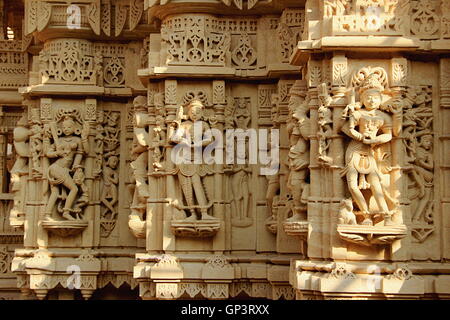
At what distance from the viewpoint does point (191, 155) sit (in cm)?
1426

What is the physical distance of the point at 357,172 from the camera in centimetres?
1129

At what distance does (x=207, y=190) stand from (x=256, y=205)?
0.88 metres

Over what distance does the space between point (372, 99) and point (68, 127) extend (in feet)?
24.3

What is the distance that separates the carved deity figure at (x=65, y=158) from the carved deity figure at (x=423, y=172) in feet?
24.2

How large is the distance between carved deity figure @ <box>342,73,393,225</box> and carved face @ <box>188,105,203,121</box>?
346 centimetres

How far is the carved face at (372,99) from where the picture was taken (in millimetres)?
11312

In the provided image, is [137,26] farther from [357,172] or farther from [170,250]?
[357,172]

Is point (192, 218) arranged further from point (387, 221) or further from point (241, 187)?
point (387, 221)

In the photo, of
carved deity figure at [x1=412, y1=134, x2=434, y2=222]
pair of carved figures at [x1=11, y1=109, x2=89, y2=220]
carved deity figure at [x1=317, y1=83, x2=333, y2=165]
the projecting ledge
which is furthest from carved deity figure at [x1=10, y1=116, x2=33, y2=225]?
carved deity figure at [x1=412, y1=134, x2=434, y2=222]

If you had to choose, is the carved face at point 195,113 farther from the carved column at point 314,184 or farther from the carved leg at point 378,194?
the carved leg at point 378,194

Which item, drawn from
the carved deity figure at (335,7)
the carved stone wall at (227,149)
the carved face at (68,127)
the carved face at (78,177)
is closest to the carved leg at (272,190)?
the carved stone wall at (227,149)

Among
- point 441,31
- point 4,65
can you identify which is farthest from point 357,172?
point 4,65

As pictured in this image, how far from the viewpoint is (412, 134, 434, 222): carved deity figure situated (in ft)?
38.2

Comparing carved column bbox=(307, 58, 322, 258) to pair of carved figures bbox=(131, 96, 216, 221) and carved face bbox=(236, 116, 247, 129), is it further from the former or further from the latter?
carved face bbox=(236, 116, 247, 129)
